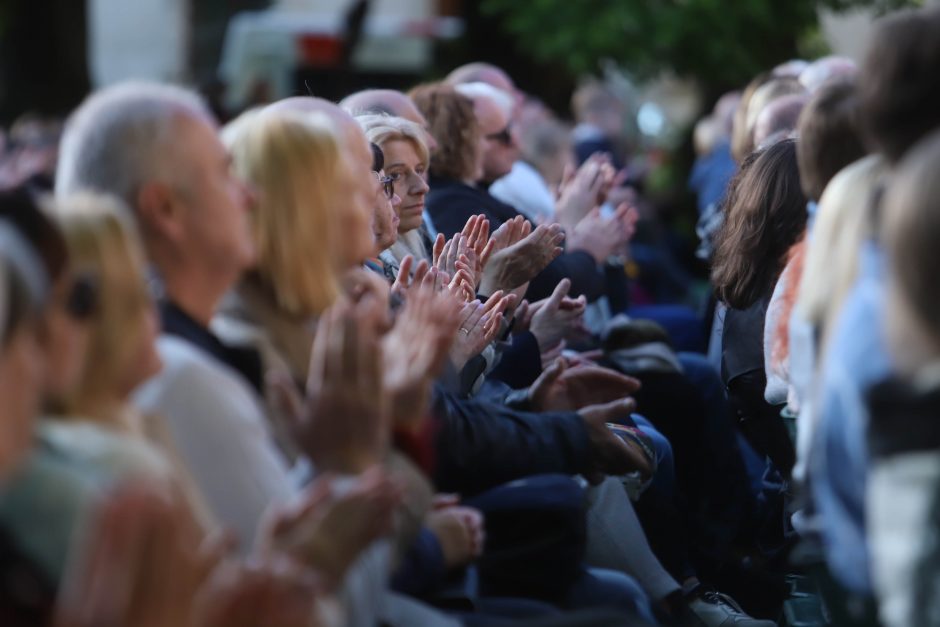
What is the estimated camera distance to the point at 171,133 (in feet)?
10.4

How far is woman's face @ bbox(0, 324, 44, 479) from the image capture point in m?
2.50

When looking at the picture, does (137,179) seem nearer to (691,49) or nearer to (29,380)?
(29,380)

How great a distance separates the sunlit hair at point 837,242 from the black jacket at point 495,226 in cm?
292

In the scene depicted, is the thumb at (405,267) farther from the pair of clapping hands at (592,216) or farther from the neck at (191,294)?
the pair of clapping hands at (592,216)

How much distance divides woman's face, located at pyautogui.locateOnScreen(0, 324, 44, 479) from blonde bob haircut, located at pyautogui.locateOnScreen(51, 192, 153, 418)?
149 mm

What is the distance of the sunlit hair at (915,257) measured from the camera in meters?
2.77

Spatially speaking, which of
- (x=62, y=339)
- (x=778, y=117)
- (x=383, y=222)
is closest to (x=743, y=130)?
(x=778, y=117)

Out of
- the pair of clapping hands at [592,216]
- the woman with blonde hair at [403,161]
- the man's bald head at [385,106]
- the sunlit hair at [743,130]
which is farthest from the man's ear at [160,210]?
the sunlit hair at [743,130]

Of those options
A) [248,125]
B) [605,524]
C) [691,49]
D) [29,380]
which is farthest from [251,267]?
[691,49]

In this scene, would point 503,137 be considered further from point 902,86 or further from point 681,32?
point 681,32

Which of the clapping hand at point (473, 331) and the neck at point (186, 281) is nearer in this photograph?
the neck at point (186, 281)

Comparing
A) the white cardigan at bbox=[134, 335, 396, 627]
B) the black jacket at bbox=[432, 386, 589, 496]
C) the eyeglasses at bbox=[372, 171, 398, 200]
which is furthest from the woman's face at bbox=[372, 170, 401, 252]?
the white cardigan at bbox=[134, 335, 396, 627]

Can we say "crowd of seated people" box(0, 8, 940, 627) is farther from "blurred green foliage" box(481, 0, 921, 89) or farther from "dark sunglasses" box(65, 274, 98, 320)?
"blurred green foliage" box(481, 0, 921, 89)

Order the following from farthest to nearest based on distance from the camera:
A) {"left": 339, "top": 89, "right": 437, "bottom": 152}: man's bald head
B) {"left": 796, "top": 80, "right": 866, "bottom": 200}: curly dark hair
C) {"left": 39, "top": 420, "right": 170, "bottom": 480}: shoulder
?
1. {"left": 339, "top": 89, "right": 437, "bottom": 152}: man's bald head
2. {"left": 796, "top": 80, "right": 866, "bottom": 200}: curly dark hair
3. {"left": 39, "top": 420, "right": 170, "bottom": 480}: shoulder
